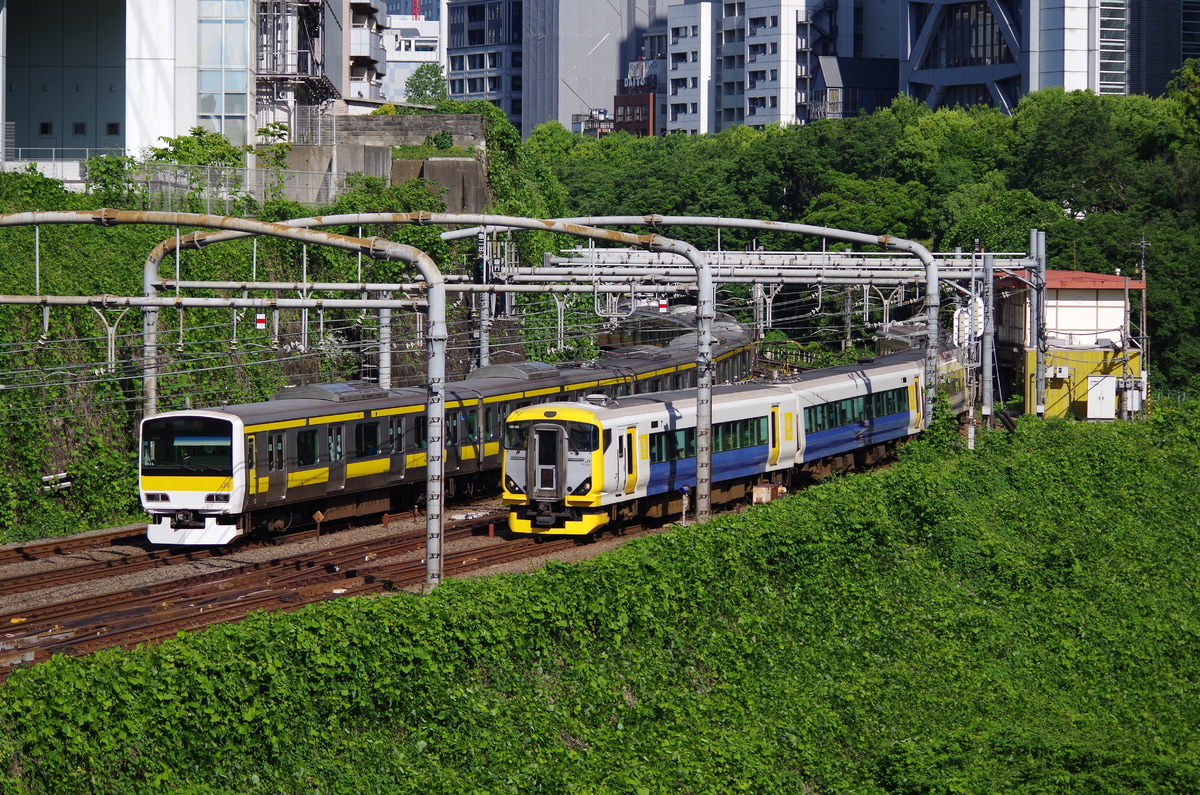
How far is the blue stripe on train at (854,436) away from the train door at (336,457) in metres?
10.2

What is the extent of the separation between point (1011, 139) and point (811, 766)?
7549 centimetres

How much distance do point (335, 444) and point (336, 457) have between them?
0.80ft

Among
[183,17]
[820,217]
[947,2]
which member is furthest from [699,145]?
[183,17]

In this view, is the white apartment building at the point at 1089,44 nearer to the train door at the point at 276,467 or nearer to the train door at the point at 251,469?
the train door at the point at 276,467

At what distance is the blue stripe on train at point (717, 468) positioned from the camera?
26.0 m

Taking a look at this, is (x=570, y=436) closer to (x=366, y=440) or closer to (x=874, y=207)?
(x=366, y=440)

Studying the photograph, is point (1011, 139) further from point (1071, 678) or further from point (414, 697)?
point (414, 697)

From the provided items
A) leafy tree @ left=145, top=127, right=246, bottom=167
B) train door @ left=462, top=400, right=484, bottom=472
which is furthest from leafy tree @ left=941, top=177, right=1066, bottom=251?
train door @ left=462, top=400, right=484, bottom=472

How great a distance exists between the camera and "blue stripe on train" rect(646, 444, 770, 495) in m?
26.0

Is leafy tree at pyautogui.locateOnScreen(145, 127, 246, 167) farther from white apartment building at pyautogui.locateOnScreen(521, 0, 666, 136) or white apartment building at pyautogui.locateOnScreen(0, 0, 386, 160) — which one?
white apartment building at pyautogui.locateOnScreen(521, 0, 666, 136)

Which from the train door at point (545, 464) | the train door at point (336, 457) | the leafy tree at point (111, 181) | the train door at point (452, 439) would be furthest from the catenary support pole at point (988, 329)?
the leafy tree at point (111, 181)

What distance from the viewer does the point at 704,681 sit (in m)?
17.4

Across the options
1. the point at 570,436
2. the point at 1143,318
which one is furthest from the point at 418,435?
the point at 1143,318

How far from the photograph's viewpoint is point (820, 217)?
244 feet
